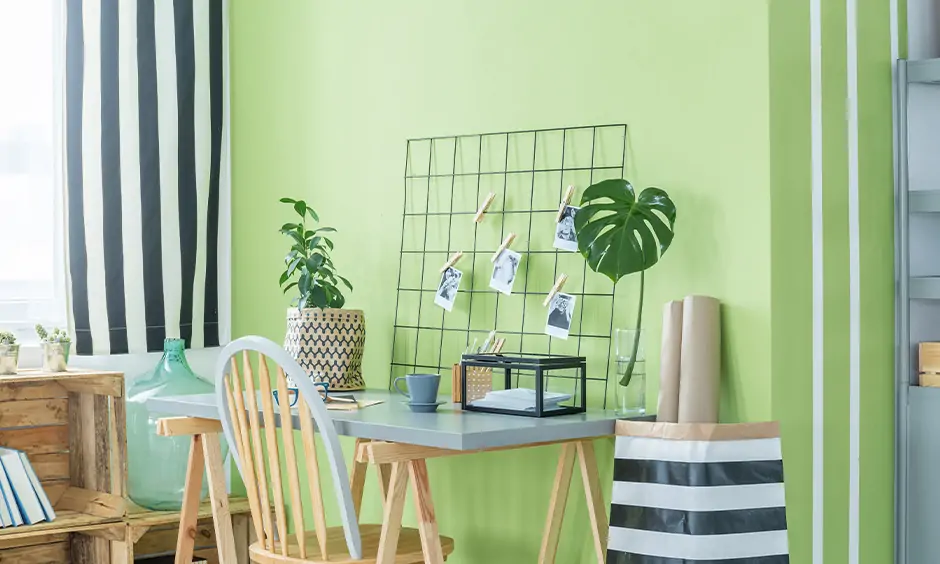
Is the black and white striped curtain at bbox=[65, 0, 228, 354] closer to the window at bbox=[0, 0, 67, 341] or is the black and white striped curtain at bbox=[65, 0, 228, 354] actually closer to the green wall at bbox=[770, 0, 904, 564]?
the window at bbox=[0, 0, 67, 341]

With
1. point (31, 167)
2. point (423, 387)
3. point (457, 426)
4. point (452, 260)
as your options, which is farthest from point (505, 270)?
point (31, 167)

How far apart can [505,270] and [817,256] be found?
30.4 inches

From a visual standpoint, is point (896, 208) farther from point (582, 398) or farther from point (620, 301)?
point (582, 398)

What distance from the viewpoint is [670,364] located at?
95.0 inches

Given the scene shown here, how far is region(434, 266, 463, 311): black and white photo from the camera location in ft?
9.79

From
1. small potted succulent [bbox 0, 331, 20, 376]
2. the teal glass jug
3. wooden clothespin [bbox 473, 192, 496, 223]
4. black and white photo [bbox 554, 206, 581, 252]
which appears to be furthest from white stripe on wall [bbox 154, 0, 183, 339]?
black and white photo [bbox 554, 206, 581, 252]

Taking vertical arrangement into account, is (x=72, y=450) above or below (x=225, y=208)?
below

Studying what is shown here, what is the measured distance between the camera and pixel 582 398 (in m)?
2.50

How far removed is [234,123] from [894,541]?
2.41m

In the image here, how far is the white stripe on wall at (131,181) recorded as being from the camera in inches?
139

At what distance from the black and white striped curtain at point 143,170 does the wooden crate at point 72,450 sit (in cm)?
21

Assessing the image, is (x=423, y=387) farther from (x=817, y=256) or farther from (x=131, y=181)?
(x=131, y=181)

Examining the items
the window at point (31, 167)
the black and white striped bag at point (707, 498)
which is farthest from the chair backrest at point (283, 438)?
the window at point (31, 167)

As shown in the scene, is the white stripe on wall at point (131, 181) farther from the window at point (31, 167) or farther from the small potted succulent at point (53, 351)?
the small potted succulent at point (53, 351)
